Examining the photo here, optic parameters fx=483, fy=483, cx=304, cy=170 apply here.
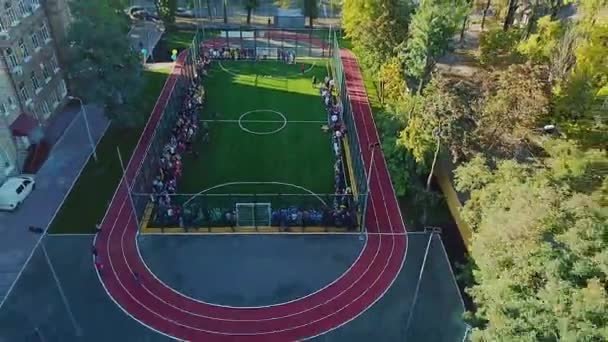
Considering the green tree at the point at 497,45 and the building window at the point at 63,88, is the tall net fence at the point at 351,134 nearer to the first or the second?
the green tree at the point at 497,45

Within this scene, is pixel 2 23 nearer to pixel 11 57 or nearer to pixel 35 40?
pixel 11 57

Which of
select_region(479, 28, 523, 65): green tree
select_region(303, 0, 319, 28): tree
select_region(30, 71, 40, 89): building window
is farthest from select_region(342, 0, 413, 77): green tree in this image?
select_region(30, 71, 40, 89): building window

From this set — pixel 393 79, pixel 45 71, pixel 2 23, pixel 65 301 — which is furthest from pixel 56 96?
pixel 393 79

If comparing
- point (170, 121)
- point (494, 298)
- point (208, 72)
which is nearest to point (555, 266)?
point (494, 298)

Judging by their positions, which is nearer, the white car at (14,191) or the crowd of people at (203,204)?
the crowd of people at (203,204)

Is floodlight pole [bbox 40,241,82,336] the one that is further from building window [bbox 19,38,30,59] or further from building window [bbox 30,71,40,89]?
building window [bbox 19,38,30,59]

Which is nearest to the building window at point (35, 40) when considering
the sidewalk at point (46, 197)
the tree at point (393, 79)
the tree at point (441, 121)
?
the sidewalk at point (46, 197)
